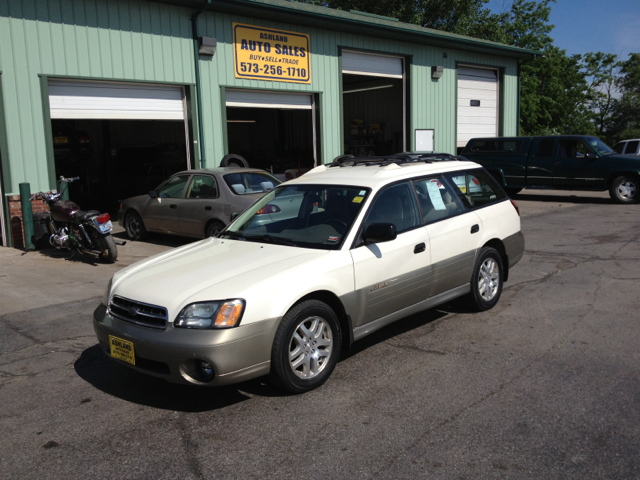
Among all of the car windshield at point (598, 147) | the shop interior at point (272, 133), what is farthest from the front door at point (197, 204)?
the shop interior at point (272, 133)

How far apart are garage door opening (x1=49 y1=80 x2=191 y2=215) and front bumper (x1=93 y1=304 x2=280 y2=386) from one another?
889 cm

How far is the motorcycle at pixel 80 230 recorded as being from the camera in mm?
9516

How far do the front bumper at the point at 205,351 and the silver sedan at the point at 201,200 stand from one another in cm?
597

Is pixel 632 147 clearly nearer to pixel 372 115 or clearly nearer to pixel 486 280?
pixel 372 115

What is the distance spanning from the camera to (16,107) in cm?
1070

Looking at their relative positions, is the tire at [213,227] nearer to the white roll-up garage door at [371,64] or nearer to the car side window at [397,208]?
the car side window at [397,208]

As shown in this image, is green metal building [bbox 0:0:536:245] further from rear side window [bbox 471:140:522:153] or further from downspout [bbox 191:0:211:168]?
rear side window [bbox 471:140:522:153]

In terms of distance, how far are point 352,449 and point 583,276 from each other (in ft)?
18.4

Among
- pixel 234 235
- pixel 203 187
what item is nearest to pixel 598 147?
pixel 203 187

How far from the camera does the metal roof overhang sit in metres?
13.3

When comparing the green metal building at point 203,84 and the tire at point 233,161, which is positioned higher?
the green metal building at point 203,84

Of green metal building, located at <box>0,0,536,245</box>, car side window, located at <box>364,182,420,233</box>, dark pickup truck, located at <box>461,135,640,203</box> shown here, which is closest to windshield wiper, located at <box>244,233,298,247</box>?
car side window, located at <box>364,182,420,233</box>

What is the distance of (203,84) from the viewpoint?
13305 millimetres

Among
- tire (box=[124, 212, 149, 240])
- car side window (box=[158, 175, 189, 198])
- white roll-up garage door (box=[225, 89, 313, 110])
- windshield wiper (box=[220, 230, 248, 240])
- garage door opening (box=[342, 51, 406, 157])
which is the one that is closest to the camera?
windshield wiper (box=[220, 230, 248, 240])
